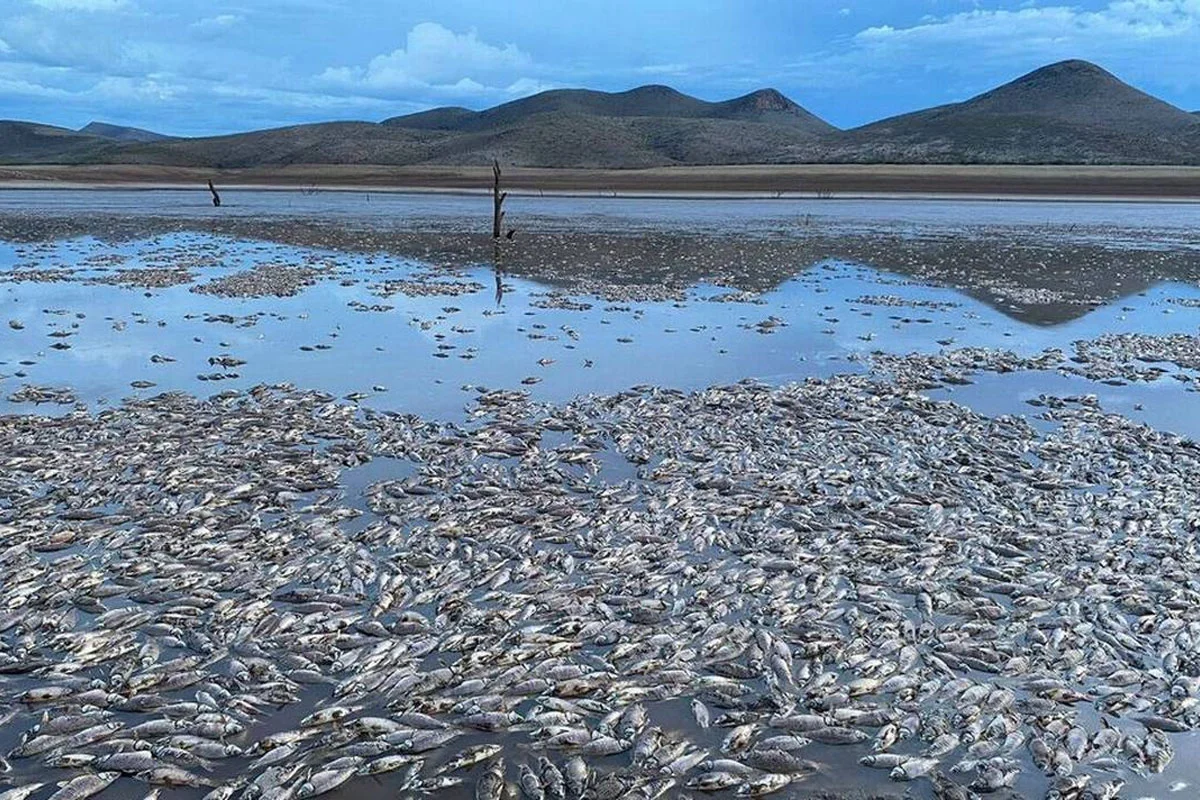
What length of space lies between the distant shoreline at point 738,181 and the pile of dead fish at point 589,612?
75.8 m

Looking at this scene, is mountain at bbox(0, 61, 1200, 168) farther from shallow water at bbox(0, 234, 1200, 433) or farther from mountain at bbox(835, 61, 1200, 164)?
shallow water at bbox(0, 234, 1200, 433)

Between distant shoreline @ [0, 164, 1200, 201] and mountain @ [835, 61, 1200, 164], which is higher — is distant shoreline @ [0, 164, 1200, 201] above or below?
below

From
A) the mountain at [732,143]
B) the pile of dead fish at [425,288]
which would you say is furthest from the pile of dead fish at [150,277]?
the mountain at [732,143]

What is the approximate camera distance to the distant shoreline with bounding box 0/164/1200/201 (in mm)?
88688

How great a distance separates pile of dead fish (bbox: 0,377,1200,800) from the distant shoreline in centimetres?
7577

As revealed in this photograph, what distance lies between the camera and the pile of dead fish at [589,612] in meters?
6.45

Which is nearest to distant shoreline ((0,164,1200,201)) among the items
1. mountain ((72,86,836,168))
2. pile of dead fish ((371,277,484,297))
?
mountain ((72,86,836,168))

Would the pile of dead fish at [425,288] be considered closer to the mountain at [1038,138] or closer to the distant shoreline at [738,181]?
the distant shoreline at [738,181]

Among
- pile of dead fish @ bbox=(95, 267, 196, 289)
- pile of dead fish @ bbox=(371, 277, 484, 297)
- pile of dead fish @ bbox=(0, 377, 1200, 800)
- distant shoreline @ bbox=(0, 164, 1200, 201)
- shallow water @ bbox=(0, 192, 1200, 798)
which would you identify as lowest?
pile of dead fish @ bbox=(0, 377, 1200, 800)

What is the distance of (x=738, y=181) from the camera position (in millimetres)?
100062

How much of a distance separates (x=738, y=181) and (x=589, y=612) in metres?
96.9

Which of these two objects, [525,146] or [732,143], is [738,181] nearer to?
[525,146]

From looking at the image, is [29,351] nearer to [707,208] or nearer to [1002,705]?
[1002,705]

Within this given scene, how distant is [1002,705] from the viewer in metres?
7.06
